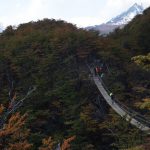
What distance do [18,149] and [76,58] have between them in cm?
3543

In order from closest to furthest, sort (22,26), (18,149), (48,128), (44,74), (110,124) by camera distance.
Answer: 1. (18,149)
2. (110,124)
3. (48,128)
4. (44,74)
5. (22,26)

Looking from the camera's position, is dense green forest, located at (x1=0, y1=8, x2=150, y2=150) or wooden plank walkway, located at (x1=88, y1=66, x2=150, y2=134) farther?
dense green forest, located at (x1=0, y1=8, x2=150, y2=150)

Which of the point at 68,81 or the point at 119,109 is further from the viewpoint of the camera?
the point at 68,81

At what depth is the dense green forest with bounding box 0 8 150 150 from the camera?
34.9 m

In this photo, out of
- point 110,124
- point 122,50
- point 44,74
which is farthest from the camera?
point 122,50

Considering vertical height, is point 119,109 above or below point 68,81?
below

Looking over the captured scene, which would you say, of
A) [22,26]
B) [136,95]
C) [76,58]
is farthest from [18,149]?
[22,26]

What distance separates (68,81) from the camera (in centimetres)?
4000

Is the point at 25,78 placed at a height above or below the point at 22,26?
below

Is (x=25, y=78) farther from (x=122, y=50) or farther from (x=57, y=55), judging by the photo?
(x=122, y=50)

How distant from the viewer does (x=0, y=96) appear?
4031 cm

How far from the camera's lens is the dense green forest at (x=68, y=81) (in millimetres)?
34869

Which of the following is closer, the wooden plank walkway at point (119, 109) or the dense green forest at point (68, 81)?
the wooden plank walkway at point (119, 109)

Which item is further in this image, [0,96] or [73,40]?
[73,40]
